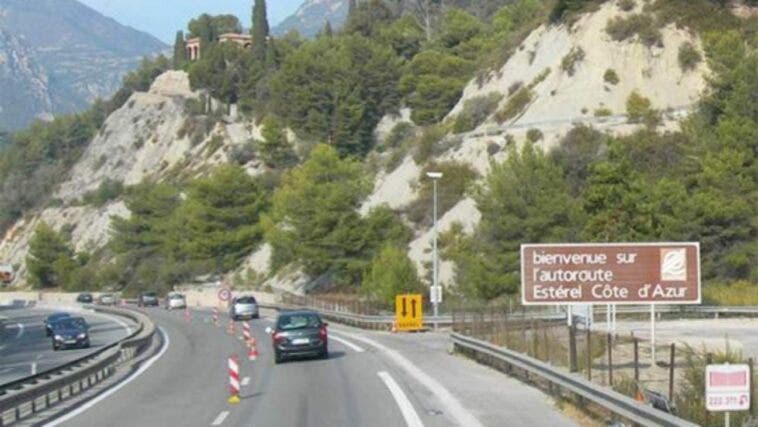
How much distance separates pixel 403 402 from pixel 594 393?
17.0 ft

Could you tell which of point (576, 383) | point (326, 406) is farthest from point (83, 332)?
point (576, 383)

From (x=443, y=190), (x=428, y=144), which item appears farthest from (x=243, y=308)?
(x=428, y=144)

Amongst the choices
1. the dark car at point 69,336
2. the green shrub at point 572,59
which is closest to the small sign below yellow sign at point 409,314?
the dark car at point 69,336

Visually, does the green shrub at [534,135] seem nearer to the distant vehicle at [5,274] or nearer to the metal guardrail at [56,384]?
the metal guardrail at [56,384]

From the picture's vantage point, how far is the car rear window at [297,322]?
36.5 metres

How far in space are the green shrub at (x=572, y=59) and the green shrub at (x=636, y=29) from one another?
2.39 metres

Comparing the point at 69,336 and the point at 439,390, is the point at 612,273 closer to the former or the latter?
the point at 439,390

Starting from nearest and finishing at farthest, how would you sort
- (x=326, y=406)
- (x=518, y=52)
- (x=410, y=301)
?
(x=326, y=406) → (x=410, y=301) → (x=518, y=52)

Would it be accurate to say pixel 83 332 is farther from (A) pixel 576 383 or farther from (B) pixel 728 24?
(B) pixel 728 24

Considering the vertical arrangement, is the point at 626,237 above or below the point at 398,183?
below

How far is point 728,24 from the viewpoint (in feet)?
287

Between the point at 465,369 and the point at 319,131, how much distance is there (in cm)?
9456

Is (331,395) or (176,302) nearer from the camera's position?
(331,395)

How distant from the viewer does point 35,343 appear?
64.7 m
